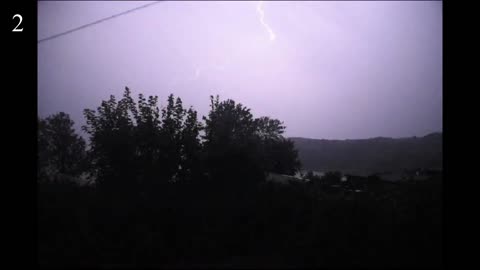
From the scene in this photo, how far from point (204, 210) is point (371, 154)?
39112mm

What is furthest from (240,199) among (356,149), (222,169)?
(356,149)

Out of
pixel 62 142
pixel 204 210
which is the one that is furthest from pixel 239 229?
pixel 62 142

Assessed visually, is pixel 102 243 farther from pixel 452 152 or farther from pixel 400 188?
pixel 400 188

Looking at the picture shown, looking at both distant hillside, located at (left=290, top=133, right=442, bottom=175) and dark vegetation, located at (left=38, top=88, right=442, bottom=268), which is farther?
distant hillside, located at (left=290, top=133, right=442, bottom=175)

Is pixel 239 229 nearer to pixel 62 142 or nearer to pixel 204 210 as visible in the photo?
pixel 204 210

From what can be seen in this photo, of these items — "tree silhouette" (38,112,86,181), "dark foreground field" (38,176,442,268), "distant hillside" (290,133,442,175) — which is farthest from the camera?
"distant hillside" (290,133,442,175)

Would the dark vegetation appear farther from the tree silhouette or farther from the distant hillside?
the distant hillside

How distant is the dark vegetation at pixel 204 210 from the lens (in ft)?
24.8

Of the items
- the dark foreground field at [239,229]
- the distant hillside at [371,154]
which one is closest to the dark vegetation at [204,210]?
the dark foreground field at [239,229]

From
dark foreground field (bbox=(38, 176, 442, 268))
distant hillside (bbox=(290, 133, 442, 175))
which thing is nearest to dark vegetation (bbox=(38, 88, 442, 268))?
dark foreground field (bbox=(38, 176, 442, 268))

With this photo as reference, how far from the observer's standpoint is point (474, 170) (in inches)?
328

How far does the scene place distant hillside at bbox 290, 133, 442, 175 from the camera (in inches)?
1412

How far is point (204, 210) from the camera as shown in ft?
32.4

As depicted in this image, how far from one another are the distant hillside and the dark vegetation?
2706 cm
